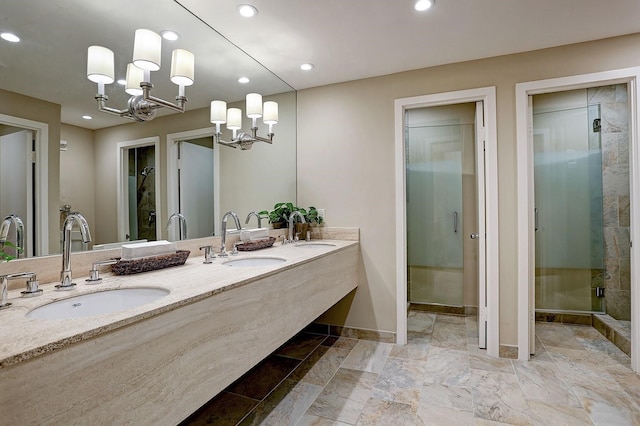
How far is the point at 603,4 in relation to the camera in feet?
6.19

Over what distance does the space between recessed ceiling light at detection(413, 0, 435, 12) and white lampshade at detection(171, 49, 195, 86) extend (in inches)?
53.0

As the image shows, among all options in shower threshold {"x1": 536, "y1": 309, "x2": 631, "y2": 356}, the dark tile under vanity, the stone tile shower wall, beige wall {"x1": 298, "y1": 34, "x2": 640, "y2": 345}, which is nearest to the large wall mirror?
beige wall {"x1": 298, "y1": 34, "x2": 640, "y2": 345}

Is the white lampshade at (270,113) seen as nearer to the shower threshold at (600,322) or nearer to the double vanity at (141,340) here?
the double vanity at (141,340)

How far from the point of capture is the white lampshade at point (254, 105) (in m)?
2.64

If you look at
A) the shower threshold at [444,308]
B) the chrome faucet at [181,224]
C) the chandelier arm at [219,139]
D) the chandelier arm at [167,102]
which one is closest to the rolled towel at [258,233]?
the chrome faucet at [181,224]

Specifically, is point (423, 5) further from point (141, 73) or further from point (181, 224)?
point (181, 224)

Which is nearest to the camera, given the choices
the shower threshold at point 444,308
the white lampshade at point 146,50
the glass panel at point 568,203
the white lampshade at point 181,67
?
the white lampshade at point 146,50

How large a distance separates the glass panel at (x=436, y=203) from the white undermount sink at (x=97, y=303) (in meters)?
3.01

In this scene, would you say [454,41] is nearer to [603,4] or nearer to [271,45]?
[603,4]

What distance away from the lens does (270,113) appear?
284 cm

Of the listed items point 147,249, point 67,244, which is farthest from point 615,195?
point 67,244

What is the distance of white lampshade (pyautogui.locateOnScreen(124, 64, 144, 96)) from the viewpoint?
1693 millimetres

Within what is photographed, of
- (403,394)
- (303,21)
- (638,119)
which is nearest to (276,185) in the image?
(303,21)

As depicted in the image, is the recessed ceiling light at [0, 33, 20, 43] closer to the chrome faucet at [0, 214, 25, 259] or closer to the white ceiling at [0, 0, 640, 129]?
the white ceiling at [0, 0, 640, 129]
